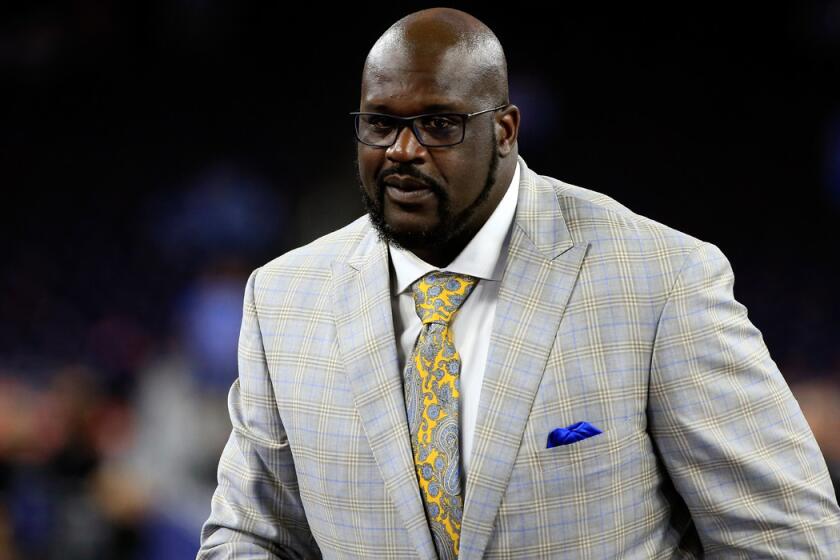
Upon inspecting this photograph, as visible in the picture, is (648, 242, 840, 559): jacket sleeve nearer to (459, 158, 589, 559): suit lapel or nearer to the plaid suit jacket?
the plaid suit jacket

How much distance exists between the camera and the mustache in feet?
4.01

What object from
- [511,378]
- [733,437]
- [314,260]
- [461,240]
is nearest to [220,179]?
[314,260]

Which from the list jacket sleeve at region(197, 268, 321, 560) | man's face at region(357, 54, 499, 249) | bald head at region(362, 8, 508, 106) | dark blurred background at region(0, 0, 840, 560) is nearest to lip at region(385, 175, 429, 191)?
man's face at region(357, 54, 499, 249)

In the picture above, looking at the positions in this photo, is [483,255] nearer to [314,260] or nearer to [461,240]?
[461,240]

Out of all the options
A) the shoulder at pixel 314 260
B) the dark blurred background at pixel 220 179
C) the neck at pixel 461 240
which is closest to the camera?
the neck at pixel 461 240

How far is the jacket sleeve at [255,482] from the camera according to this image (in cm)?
138

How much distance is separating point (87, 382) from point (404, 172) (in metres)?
1.96

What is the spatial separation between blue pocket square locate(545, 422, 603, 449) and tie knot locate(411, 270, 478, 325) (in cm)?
18

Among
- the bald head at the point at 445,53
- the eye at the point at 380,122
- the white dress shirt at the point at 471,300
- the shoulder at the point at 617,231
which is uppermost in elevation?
the bald head at the point at 445,53

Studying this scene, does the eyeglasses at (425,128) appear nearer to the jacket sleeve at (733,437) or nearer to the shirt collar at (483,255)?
the shirt collar at (483,255)

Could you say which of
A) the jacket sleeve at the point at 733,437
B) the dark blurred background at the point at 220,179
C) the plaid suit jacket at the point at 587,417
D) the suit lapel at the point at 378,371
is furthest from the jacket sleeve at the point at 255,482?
the dark blurred background at the point at 220,179

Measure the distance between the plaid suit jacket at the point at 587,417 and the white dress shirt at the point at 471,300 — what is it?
0.02 m

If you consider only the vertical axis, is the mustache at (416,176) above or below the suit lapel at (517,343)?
above

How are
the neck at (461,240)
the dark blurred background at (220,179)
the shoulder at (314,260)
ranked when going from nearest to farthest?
the neck at (461,240) → the shoulder at (314,260) → the dark blurred background at (220,179)
